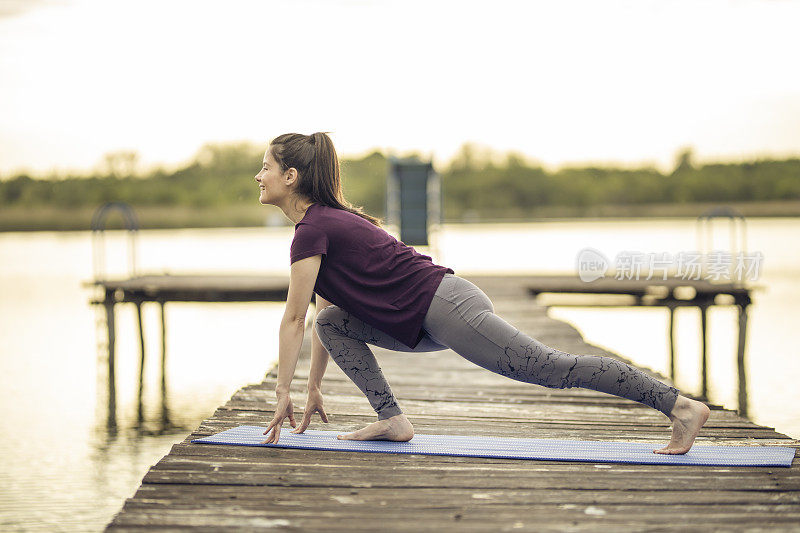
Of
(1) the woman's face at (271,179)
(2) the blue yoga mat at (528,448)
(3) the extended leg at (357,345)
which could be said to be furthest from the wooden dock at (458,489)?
(1) the woman's face at (271,179)

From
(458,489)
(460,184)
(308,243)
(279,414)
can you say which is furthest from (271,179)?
(460,184)

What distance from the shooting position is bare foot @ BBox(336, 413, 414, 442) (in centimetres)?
299

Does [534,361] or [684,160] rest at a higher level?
[684,160]

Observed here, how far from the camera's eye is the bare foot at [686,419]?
8.96 feet

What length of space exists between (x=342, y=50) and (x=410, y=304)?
33.9m

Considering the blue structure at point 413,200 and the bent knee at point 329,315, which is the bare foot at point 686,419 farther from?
the blue structure at point 413,200

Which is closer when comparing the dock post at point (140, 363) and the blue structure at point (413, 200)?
the dock post at point (140, 363)

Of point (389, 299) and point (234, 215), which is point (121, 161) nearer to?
point (234, 215)

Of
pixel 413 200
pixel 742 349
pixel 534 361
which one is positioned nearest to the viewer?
pixel 534 361

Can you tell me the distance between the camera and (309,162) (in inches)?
114

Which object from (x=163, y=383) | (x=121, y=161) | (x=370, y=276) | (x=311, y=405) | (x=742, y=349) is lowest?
(x=163, y=383)

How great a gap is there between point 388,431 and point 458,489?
58 centimetres

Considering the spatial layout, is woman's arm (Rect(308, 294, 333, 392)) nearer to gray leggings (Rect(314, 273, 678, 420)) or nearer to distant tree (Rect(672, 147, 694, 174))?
gray leggings (Rect(314, 273, 678, 420))

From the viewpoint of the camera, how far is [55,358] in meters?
12.6
